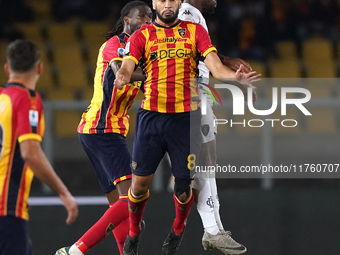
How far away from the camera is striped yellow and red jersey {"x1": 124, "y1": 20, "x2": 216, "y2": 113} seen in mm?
3652

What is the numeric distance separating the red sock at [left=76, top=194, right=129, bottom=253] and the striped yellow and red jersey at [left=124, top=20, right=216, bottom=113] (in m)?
0.78

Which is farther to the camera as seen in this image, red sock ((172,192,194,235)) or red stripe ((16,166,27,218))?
red sock ((172,192,194,235))

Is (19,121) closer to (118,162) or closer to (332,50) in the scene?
(118,162)

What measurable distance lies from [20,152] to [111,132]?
1478mm

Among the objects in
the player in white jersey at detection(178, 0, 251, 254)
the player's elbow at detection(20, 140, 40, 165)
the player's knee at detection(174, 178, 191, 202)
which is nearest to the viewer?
the player's elbow at detection(20, 140, 40, 165)

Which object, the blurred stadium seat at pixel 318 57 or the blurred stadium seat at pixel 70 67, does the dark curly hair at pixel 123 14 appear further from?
the blurred stadium seat at pixel 318 57

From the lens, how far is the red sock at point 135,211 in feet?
12.8

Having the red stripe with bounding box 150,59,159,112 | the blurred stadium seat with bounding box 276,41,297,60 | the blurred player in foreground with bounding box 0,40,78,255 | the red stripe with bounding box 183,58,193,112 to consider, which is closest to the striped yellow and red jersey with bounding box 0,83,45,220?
the blurred player in foreground with bounding box 0,40,78,255

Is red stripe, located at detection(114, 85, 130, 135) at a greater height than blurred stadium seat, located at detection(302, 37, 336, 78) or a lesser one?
lesser

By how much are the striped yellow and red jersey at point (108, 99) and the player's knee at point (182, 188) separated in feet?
2.05

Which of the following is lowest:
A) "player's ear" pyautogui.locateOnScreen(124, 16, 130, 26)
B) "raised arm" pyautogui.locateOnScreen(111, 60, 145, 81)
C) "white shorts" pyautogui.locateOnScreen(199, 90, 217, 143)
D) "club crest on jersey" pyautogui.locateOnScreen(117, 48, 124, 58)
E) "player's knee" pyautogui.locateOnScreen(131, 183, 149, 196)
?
"player's knee" pyautogui.locateOnScreen(131, 183, 149, 196)

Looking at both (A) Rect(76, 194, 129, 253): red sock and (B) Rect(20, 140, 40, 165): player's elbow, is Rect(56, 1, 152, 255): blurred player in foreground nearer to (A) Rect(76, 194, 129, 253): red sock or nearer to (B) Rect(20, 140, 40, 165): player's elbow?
(A) Rect(76, 194, 129, 253): red sock

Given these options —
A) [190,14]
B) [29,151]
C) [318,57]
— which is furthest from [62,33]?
[29,151]

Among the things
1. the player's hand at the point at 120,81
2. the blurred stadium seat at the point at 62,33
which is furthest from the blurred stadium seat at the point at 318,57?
the player's hand at the point at 120,81
